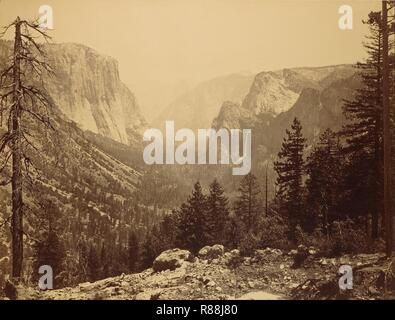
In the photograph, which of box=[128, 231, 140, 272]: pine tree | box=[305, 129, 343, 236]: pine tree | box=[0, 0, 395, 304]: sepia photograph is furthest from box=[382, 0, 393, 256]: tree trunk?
box=[128, 231, 140, 272]: pine tree

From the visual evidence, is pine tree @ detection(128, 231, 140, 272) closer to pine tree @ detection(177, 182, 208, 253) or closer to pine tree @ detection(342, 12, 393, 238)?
pine tree @ detection(177, 182, 208, 253)

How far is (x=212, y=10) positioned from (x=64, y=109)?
8832mm

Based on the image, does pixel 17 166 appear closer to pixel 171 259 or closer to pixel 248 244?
pixel 171 259

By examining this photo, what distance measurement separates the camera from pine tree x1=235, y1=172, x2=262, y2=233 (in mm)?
19391

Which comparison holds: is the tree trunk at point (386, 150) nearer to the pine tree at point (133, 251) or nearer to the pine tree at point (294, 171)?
the pine tree at point (294, 171)

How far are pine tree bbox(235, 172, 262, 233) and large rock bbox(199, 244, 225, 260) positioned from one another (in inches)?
54.6

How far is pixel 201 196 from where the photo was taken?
19.6 meters

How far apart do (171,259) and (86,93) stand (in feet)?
50.4

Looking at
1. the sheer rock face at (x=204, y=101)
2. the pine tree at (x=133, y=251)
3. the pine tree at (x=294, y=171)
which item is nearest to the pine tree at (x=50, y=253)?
the pine tree at (x=133, y=251)

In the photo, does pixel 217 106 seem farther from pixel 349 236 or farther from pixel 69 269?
pixel 69 269

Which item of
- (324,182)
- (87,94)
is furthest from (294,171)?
(87,94)

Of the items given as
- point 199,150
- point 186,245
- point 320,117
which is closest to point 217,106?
point 199,150

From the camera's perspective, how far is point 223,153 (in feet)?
59.2
